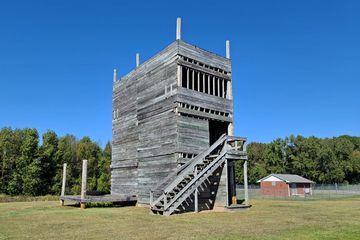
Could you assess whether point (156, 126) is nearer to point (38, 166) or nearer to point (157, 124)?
point (157, 124)

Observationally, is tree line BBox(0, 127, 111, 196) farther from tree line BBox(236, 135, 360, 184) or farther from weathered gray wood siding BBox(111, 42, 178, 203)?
tree line BBox(236, 135, 360, 184)

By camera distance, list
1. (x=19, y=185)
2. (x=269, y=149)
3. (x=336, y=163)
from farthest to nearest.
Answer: (x=269, y=149) < (x=336, y=163) < (x=19, y=185)

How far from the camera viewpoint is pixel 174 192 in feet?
57.7

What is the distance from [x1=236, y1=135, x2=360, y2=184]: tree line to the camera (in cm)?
7469

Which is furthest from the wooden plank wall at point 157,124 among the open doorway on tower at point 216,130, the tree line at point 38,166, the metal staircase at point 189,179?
the tree line at point 38,166

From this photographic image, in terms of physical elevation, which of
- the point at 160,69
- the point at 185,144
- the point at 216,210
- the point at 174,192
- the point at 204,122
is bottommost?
the point at 216,210

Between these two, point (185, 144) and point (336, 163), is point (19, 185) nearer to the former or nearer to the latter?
point (185, 144)

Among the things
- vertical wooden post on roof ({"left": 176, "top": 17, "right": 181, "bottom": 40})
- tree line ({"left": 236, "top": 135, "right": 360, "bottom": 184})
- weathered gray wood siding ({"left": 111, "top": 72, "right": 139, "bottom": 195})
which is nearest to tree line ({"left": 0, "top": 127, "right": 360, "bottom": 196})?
tree line ({"left": 236, "top": 135, "right": 360, "bottom": 184})

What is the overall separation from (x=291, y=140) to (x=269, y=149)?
6104 mm

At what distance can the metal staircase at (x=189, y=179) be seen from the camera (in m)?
16.3

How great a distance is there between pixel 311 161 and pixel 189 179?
64253 millimetres

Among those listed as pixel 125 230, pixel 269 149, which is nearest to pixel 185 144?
pixel 125 230

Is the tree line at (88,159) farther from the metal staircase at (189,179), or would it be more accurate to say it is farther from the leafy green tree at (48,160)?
the metal staircase at (189,179)

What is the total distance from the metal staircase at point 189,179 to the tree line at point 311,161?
5716 cm
